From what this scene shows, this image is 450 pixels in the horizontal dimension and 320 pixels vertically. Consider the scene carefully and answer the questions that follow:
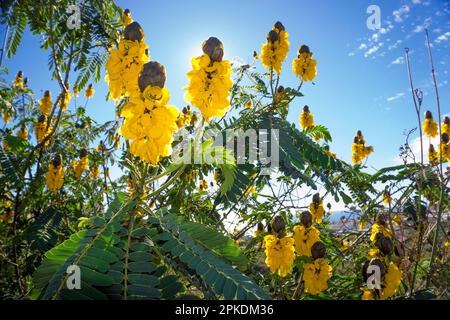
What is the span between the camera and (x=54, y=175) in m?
3.96

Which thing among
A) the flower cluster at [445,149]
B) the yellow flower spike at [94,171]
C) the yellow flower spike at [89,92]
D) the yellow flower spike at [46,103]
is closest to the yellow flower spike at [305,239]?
the flower cluster at [445,149]

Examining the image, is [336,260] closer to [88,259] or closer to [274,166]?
[274,166]

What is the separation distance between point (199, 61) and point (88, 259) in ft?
3.74

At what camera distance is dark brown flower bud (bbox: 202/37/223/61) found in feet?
5.41

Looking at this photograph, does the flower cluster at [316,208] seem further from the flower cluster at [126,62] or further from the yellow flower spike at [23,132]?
the yellow flower spike at [23,132]

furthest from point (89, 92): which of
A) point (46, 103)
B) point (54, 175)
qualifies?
point (54, 175)

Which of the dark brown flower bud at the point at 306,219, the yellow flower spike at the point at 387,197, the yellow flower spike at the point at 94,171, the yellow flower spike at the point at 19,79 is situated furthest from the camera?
the yellow flower spike at the point at 19,79

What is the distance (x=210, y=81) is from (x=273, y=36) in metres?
2.40

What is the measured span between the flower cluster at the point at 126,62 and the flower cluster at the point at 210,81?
302 millimetres

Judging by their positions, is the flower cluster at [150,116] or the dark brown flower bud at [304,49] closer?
the flower cluster at [150,116]

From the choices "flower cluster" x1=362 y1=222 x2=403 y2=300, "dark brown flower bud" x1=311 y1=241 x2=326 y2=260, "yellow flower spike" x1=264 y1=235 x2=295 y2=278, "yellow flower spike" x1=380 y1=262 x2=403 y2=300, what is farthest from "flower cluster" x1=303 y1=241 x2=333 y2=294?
"yellow flower spike" x1=380 y1=262 x2=403 y2=300

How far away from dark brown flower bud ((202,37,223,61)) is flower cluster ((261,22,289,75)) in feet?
7.29

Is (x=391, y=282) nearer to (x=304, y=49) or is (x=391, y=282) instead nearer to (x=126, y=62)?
(x=126, y=62)

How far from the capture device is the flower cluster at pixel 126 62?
→ 1.68 metres
